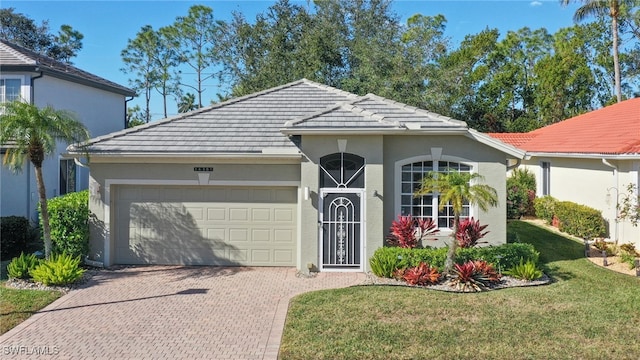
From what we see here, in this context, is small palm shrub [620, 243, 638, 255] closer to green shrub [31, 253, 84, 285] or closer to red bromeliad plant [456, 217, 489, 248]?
red bromeliad plant [456, 217, 489, 248]

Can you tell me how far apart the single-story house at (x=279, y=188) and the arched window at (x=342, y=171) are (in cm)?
2

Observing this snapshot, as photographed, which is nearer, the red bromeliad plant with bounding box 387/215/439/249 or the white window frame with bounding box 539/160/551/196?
the red bromeliad plant with bounding box 387/215/439/249

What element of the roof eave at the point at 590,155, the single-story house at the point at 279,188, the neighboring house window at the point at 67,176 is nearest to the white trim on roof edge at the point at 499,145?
the single-story house at the point at 279,188

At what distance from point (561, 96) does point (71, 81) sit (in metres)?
33.8

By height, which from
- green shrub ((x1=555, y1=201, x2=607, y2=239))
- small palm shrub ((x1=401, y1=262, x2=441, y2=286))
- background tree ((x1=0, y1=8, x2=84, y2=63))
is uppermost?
background tree ((x1=0, y1=8, x2=84, y2=63))

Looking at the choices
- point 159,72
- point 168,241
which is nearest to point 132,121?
point 159,72

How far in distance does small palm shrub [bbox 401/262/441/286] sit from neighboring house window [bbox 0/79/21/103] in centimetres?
1438

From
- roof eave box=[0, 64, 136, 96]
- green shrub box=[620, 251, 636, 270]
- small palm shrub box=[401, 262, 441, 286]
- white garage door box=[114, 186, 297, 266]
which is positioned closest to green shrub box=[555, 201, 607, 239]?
green shrub box=[620, 251, 636, 270]

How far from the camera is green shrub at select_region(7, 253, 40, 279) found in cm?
1074

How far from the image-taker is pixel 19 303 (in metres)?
9.40

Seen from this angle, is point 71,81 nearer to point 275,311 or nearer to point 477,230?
point 275,311

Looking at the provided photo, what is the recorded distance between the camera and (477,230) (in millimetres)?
11695

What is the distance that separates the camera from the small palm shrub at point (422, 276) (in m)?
10.6

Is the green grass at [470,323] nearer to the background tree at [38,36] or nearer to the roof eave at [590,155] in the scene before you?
the roof eave at [590,155]
